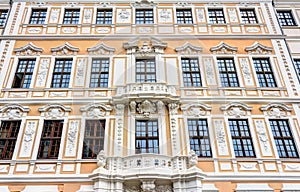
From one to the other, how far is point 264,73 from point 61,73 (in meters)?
12.2

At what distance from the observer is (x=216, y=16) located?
2095 centimetres

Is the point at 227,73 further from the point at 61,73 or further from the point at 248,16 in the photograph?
the point at 61,73

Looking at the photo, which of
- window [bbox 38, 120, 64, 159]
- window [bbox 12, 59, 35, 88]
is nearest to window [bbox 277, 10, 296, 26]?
window [bbox 38, 120, 64, 159]

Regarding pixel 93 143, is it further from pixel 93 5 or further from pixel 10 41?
pixel 93 5

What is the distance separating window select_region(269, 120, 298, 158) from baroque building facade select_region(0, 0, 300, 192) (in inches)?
2.4

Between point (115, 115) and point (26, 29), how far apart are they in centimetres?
887

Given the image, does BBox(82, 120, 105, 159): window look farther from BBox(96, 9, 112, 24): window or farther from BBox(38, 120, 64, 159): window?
BBox(96, 9, 112, 24): window

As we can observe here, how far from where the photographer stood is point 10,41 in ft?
63.3

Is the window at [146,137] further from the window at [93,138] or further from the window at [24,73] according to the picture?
the window at [24,73]

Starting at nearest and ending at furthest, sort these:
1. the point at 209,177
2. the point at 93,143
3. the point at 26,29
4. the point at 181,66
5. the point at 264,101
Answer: the point at 209,177
the point at 93,143
the point at 264,101
the point at 181,66
the point at 26,29

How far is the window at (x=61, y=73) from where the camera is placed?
58.7 feet

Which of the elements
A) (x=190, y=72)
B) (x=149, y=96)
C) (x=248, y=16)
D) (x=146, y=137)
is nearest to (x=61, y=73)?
(x=149, y=96)

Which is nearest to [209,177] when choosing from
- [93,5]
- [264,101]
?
[264,101]

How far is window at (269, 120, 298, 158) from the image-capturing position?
15.8m
